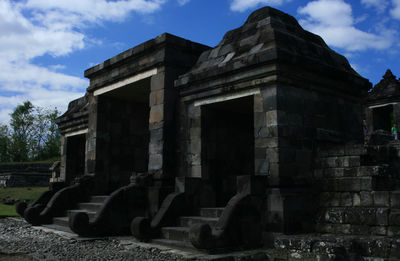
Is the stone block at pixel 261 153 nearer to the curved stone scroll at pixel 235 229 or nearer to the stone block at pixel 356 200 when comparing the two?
the curved stone scroll at pixel 235 229

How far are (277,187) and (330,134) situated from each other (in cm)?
170

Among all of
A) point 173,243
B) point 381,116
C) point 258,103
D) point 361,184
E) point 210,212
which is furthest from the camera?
point 381,116

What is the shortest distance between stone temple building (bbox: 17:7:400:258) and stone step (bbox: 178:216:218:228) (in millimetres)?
17

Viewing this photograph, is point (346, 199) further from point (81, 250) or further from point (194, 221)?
point (81, 250)

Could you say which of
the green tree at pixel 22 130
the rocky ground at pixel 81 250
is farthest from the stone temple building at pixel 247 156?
the green tree at pixel 22 130

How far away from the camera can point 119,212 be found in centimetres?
827

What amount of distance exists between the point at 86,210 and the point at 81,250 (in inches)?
119

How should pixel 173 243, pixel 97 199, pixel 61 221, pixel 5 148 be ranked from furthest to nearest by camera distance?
1. pixel 5 148
2. pixel 97 199
3. pixel 61 221
4. pixel 173 243

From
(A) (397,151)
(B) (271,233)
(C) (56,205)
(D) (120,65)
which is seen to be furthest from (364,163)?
(C) (56,205)

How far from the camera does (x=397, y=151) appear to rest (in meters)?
7.12

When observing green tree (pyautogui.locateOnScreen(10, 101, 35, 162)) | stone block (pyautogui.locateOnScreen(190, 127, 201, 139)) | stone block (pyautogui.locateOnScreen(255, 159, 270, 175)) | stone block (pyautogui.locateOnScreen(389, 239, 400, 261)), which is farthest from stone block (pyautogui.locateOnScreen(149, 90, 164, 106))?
green tree (pyautogui.locateOnScreen(10, 101, 35, 162))

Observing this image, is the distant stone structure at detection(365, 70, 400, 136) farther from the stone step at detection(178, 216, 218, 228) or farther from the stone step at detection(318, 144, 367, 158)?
the stone step at detection(178, 216, 218, 228)

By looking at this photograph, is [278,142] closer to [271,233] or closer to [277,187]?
[277,187]

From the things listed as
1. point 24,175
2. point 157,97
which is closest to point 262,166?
point 157,97
